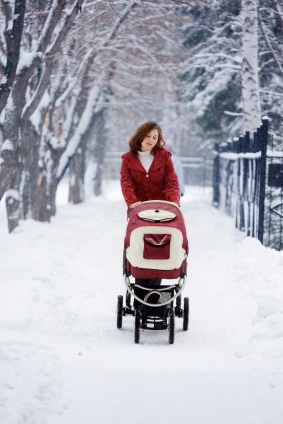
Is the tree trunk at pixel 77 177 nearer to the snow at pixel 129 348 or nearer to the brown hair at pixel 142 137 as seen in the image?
the snow at pixel 129 348

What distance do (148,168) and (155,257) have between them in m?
1.11

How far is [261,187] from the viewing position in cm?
1170

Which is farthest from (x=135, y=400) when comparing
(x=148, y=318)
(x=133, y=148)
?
(x=133, y=148)

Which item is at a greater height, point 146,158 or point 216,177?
point 146,158

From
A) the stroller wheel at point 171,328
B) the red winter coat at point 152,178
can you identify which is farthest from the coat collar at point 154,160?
the stroller wheel at point 171,328

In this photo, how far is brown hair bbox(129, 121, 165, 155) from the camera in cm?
686

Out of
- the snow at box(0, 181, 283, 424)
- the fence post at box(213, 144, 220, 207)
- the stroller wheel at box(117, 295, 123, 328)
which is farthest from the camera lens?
the fence post at box(213, 144, 220, 207)

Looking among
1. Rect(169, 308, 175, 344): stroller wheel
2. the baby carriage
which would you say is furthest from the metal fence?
Rect(169, 308, 175, 344): stroller wheel

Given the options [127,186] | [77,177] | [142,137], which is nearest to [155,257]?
[127,186]

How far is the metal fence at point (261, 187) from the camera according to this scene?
11477mm

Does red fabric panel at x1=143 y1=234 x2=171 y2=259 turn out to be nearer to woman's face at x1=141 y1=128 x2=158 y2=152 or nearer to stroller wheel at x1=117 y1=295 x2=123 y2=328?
stroller wheel at x1=117 y1=295 x2=123 y2=328

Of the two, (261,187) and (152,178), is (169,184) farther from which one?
(261,187)

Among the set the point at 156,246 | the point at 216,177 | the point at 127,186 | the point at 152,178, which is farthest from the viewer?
the point at 216,177

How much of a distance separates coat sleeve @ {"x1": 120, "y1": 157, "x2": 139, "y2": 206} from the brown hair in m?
0.17
